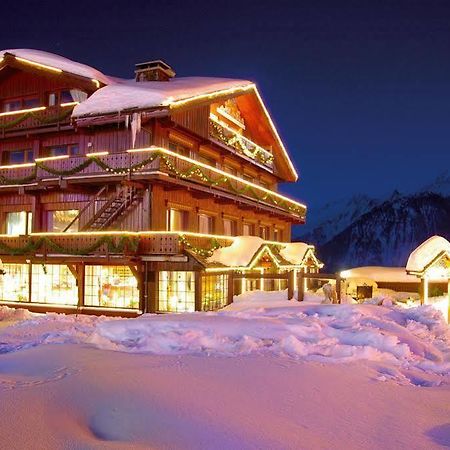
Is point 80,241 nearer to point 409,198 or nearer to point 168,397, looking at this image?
point 168,397

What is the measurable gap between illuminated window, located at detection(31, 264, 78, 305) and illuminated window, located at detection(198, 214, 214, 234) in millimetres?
7290

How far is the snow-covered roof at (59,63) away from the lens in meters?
26.1

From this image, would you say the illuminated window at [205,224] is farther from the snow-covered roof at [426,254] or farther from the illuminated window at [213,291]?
the snow-covered roof at [426,254]

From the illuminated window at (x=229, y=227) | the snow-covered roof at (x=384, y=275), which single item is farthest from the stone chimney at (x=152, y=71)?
the snow-covered roof at (x=384, y=275)

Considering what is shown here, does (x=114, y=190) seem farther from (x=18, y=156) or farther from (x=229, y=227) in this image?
(x=229, y=227)

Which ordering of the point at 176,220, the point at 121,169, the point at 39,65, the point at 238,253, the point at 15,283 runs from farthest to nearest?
the point at 39,65 → the point at 15,283 → the point at 176,220 → the point at 238,253 → the point at 121,169

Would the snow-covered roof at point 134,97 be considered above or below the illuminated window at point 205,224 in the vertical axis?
above

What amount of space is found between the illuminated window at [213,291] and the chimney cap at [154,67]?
1210cm

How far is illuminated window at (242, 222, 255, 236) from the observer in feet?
109

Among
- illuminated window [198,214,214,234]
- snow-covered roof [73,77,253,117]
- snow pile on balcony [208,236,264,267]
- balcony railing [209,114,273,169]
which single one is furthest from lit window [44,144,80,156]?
snow pile on balcony [208,236,264,267]

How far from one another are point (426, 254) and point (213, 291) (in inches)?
391

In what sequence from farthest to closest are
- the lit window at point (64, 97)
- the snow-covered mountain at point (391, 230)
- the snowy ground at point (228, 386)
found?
the snow-covered mountain at point (391, 230) → the lit window at point (64, 97) → the snowy ground at point (228, 386)

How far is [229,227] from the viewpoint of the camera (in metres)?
31.2

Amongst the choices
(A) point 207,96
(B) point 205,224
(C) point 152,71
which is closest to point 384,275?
(B) point 205,224
